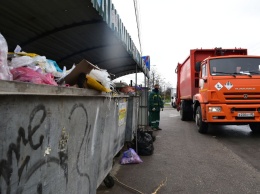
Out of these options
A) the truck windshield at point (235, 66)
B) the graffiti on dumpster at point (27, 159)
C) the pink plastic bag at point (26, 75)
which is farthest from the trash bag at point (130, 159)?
the truck windshield at point (235, 66)

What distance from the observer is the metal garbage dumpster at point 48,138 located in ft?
5.45

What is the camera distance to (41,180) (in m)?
2.04

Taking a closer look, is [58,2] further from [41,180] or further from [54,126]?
[41,180]

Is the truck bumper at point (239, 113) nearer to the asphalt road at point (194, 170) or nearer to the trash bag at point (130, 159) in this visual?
the asphalt road at point (194, 170)

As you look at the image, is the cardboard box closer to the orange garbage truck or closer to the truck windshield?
the orange garbage truck

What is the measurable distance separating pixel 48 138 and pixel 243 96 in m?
8.10

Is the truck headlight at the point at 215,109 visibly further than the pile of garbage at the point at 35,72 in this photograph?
Yes

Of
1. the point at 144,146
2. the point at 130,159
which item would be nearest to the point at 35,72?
the point at 130,159

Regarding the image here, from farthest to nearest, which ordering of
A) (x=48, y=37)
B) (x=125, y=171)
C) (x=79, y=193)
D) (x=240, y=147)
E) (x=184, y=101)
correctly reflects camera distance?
(x=184, y=101), (x=240, y=147), (x=125, y=171), (x=48, y=37), (x=79, y=193)

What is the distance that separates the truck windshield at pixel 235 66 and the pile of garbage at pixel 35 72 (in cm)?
683

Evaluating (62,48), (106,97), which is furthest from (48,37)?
(106,97)

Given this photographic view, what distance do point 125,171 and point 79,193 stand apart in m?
2.77

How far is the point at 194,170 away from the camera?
18.6ft

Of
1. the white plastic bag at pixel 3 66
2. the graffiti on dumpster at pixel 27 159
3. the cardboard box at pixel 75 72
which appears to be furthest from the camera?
the cardboard box at pixel 75 72
